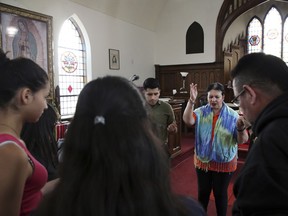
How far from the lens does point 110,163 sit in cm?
64

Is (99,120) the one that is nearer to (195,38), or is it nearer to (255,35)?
(195,38)

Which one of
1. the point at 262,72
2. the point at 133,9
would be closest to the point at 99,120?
the point at 262,72

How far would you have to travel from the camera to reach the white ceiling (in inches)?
256

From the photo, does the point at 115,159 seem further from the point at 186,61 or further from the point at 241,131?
the point at 186,61

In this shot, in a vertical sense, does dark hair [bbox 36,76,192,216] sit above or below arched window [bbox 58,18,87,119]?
below

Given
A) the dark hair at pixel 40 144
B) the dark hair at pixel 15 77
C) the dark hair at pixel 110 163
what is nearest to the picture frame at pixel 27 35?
the dark hair at pixel 40 144

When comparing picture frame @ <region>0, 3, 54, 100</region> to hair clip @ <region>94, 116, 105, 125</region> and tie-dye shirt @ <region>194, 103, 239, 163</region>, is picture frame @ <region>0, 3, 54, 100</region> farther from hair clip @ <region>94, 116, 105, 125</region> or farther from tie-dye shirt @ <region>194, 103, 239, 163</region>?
hair clip @ <region>94, 116, 105, 125</region>

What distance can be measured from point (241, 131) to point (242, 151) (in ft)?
10.6

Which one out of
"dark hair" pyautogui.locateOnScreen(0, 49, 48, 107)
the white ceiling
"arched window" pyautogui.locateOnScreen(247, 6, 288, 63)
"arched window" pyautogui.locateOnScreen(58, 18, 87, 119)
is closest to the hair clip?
"dark hair" pyautogui.locateOnScreen(0, 49, 48, 107)

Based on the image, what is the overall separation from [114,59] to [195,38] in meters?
3.00

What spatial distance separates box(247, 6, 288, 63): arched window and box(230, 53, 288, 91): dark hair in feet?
33.3

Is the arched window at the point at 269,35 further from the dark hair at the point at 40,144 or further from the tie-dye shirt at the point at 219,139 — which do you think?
the dark hair at the point at 40,144

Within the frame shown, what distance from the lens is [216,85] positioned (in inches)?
105

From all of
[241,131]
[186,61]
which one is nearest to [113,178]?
[241,131]
